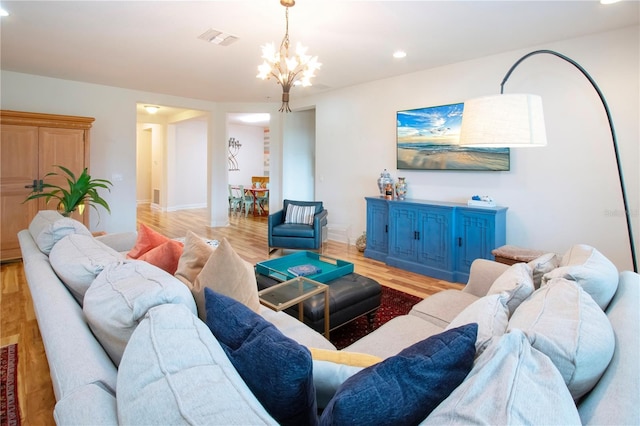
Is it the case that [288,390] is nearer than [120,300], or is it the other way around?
[288,390]

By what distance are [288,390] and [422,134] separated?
448 cm

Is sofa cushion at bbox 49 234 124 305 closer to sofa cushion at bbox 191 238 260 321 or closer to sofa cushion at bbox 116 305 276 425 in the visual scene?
sofa cushion at bbox 191 238 260 321

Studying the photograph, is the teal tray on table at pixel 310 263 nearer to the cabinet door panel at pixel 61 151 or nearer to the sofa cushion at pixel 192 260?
the sofa cushion at pixel 192 260

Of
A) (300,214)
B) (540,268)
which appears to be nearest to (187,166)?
(300,214)

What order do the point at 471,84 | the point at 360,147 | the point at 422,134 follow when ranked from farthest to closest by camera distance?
the point at 360,147 → the point at 422,134 → the point at 471,84

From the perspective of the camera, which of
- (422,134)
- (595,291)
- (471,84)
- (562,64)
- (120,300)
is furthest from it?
(422,134)

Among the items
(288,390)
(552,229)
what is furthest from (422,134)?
(288,390)

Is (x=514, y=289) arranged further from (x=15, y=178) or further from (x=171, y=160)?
(x=171, y=160)

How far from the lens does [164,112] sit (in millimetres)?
9094

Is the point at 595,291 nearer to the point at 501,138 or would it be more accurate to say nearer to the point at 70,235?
the point at 501,138

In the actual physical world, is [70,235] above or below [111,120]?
below

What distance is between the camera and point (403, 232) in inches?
179

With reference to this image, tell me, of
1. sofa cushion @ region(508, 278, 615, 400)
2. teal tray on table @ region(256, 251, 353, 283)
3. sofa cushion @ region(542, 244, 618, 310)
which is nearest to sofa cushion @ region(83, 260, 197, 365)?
sofa cushion @ region(508, 278, 615, 400)

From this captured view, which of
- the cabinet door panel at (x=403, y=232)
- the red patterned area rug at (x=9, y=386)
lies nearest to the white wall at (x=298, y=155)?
the cabinet door panel at (x=403, y=232)
